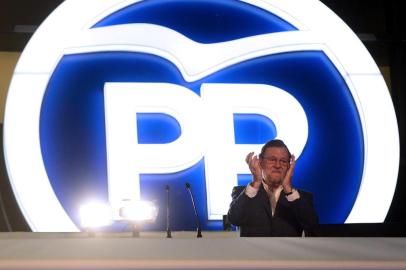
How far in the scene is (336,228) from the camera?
196 centimetres

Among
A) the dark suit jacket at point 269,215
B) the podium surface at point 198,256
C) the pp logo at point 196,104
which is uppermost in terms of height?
the pp logo at point 196,104

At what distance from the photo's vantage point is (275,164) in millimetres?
3020

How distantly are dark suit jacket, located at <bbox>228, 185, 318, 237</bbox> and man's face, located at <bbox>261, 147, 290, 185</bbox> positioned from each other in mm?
118

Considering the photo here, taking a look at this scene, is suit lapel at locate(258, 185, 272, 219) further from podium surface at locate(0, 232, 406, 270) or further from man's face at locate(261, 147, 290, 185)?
podium surface at locate(0, 232, 406, 270)

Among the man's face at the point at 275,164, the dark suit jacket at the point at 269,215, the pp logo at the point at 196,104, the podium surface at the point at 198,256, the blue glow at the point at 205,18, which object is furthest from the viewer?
the blue glow at the point at 205,18

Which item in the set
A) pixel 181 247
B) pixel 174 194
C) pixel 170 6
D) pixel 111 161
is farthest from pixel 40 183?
pixel 181 247

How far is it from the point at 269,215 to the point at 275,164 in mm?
335

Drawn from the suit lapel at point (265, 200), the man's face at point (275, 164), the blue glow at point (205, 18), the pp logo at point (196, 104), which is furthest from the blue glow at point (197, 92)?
the suit lapel at point (265, 200)

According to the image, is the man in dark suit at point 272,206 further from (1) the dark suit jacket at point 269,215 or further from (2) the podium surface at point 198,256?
(2) the podium surface at point 198,256

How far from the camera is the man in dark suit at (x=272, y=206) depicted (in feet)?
9.00

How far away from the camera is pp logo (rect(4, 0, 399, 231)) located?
4434 millimetres

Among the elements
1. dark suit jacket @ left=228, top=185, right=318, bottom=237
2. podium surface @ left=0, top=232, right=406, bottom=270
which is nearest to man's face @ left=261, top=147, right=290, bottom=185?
dark suit jacket @ left=228, top=185, right=318, bottom=237

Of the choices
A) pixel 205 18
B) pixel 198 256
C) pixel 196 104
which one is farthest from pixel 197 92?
pixel 198 256

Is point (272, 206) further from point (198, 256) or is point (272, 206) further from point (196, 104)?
point (198, 256)
